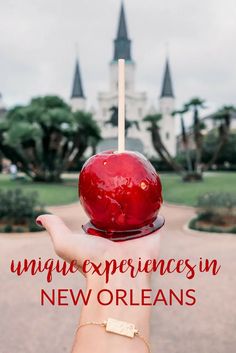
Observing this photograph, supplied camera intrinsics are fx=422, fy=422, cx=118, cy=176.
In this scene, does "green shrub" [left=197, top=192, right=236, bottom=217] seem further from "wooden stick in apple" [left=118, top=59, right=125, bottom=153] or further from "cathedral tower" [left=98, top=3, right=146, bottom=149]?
"cathedral tower" [left=98, top=3, right=146, bottom=149]

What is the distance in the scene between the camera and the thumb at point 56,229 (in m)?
1.83

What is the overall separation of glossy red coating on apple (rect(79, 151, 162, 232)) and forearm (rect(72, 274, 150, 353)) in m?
0.24

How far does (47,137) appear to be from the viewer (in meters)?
24.7

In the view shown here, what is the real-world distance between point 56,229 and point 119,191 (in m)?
0.38

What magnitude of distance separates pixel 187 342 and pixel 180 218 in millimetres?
8456

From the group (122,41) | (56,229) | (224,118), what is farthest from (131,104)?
(56,229)

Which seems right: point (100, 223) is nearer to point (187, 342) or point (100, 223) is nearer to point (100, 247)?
point (100, 247)

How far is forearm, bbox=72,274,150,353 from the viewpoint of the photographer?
1.66 m

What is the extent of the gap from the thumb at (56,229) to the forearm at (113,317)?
22cm

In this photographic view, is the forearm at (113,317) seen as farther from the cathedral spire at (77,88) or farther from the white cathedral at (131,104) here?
the cathedral spire at (77,88)

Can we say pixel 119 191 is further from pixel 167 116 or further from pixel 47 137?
pixel 167 116

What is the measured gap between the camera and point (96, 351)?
1655mm

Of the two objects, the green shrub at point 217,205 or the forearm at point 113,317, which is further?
the green shrub at point 217,205

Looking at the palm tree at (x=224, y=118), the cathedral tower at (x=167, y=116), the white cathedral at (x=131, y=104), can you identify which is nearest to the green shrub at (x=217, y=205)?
the palm tree at (x=224, y=118)
